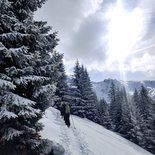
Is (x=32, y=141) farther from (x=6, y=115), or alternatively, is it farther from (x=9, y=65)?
(x=9, y=65)

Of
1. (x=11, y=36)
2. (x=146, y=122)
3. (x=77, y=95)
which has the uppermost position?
(x=77, y=95)

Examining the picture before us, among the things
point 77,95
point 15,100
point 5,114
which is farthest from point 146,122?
point 5,114

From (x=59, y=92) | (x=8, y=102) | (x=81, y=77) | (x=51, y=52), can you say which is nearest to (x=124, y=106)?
(x=81, y=77)

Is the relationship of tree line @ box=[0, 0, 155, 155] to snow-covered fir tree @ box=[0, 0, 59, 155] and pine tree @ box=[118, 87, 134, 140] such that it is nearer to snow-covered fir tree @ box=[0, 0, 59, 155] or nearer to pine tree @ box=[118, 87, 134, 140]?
snow-covered fir tree @ box=[0, 0, 59, 155]

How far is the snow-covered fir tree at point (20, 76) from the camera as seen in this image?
24.0 feet

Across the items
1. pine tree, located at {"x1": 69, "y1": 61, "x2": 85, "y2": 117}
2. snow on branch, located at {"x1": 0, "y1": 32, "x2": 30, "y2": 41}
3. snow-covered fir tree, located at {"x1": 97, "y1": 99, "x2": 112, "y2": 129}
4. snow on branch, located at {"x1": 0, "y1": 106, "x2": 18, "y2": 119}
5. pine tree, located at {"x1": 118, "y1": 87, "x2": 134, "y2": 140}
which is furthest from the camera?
snow-covered fir tree, located at {"x1": 97, "y1": 99, "x2": 112, "y2": 129}

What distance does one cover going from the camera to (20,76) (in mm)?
7938

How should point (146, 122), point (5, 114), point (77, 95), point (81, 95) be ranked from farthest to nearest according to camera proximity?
point (146, 122)
point (81, 95)
point (77, 95)
point (5, 114)

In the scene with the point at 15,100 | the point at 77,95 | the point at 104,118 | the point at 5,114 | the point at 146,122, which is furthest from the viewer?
the point at 104,118

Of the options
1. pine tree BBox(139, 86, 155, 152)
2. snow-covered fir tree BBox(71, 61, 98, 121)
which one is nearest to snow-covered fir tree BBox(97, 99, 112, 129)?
pine tree BBox(139, 86, 155, 152)

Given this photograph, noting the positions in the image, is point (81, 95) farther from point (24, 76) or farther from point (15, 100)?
point (15, 100)

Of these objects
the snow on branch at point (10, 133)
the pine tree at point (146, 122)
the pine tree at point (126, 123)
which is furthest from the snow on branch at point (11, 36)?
the pine tree at point (126, 123)

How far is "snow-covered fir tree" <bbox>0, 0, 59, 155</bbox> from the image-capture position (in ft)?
24.0

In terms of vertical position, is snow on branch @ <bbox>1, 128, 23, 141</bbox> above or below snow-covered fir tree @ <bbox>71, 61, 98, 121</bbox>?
below
